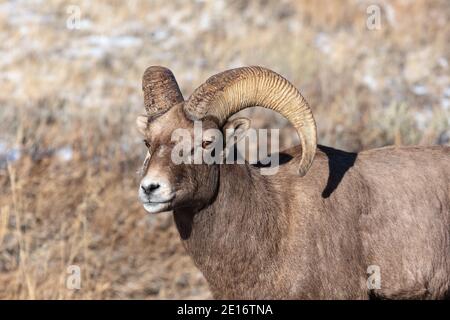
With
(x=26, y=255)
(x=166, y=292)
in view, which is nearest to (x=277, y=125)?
(x=166, y=292)

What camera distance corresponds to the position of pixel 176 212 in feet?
21.8

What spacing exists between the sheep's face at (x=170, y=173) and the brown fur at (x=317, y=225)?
0.01 meters

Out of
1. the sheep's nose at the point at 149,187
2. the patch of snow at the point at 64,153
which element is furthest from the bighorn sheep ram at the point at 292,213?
the patch of snow at the point at 64,153

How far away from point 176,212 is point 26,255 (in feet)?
13.3

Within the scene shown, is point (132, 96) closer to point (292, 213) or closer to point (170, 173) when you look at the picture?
point (292, 213)

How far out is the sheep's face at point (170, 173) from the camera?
6023 millimetres

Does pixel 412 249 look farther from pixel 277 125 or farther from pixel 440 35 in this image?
pixel 440 35

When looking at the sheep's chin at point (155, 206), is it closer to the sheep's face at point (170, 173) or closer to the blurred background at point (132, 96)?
the sheep's face at point (170, 173)

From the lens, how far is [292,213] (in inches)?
270

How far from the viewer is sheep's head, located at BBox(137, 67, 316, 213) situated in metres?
6.11

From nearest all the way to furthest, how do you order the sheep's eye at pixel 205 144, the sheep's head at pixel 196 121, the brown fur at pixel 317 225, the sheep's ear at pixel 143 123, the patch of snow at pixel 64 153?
the sheep's head at pixel 196 121
the sheep's eye at pixel 205 144
the sheep's ear at pixel 143 123
the brown fur at pixel 317 225
the patch of snow at pixel 64 153

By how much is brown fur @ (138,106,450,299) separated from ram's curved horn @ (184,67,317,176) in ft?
0.69

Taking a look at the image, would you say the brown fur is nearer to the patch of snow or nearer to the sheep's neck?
the sheep's neck

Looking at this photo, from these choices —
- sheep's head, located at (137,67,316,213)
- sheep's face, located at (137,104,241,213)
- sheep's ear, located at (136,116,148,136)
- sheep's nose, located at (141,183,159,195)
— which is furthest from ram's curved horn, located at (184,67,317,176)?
sheep's nose, located at (141,183,159,195)
